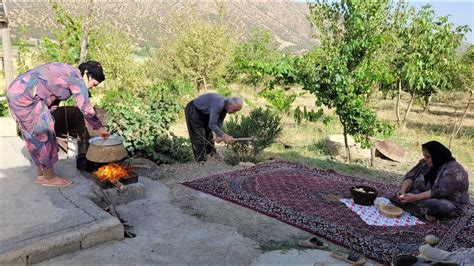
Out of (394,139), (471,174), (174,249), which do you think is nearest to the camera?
(174,249)

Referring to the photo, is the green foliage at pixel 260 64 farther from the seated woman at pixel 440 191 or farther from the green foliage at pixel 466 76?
the green foliage at pixel 466 76

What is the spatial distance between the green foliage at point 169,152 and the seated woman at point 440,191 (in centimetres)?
346

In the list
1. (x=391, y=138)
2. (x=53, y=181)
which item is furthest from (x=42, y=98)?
(x=391, y=138)

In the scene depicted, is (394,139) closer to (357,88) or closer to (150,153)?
(357,88)

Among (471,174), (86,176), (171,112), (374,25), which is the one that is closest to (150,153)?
(171,112)

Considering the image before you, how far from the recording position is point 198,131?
22.1 feet

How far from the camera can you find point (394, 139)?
38.9 feet

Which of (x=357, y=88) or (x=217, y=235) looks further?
(x=357, y=88)

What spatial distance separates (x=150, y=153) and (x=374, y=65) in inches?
175

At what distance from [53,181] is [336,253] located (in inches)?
119

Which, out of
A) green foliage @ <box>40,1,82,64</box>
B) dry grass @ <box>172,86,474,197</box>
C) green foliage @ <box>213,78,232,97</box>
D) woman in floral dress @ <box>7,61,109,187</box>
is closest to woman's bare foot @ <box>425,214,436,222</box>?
dry grass @ <box>172,86,474,197</box>

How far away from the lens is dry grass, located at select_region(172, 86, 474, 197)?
7.87 m

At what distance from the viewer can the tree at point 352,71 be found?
25.0 ft

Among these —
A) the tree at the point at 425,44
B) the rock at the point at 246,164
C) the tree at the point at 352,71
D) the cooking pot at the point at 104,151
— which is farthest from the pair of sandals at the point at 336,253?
the tree at the point at 425,44
